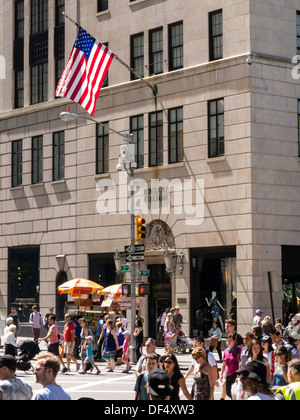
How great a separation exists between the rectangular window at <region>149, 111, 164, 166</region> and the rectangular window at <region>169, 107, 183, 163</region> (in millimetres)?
583

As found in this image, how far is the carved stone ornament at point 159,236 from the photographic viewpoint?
127 ft

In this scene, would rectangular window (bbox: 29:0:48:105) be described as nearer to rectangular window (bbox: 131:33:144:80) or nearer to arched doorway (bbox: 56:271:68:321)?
rectangular window (bbox: 131:33:144:80)

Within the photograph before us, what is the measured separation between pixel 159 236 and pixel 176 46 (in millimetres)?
8588

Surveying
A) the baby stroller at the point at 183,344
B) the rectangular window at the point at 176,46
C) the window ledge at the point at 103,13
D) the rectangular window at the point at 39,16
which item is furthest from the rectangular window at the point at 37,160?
the baby stroller at the point at 183,344

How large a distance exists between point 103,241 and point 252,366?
33132 mm

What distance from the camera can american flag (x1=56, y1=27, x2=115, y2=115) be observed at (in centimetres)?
3362

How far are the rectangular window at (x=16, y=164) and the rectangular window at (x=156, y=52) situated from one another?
36.0 feet

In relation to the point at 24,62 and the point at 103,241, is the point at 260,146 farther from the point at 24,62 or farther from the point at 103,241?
the point at 24,62

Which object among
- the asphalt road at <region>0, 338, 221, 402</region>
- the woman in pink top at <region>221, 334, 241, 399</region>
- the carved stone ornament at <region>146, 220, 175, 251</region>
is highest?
the carved stone ornament at <region>146, 220, 175, 251</region>

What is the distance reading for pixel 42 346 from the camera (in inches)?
1639

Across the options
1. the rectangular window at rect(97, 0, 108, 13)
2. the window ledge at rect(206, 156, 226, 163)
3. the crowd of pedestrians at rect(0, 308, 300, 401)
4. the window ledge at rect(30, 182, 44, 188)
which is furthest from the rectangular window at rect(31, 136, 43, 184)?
the crowd of pedestrians at rect(0, 308, 300, 401)

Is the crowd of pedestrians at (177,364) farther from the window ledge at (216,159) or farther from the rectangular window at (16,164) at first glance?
the rectangular window at (16,164)

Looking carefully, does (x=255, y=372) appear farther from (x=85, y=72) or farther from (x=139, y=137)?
(x=139, y=137)

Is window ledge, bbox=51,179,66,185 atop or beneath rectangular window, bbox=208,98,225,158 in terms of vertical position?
beneath
